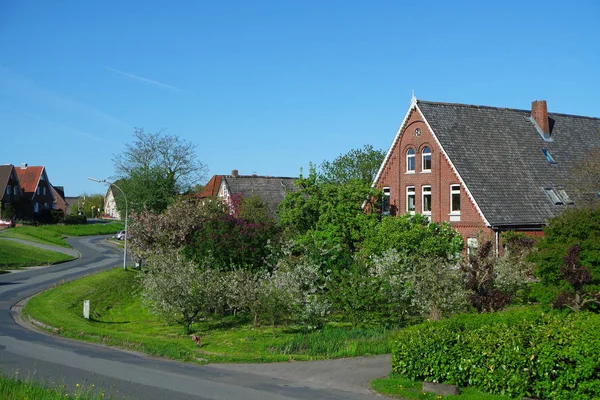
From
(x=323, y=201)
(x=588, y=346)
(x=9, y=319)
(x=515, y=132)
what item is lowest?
(x=9, y=319)

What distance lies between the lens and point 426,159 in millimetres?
43562

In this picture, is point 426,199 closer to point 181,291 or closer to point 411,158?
point 411,158

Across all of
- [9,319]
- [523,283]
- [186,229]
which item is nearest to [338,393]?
[523,283]

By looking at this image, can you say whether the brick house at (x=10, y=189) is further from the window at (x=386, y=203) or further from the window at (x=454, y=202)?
the window at (x=454, y=202)

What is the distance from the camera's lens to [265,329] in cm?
2822

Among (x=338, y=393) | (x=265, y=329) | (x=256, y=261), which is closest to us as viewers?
(x=338, y=393)

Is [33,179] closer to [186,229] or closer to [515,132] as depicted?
[186,229]

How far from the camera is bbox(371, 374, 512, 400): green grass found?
51.2ft

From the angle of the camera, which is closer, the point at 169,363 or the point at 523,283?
the point at 169,363

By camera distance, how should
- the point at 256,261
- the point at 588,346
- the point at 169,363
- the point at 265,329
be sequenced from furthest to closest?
the point at 256,261 → the point at 265,329 → the point at 169,363 → the point at 588,346

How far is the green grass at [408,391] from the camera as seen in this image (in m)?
15.6

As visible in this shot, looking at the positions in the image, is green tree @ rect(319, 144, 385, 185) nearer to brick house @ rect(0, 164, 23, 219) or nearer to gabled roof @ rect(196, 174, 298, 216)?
gabled roof @ rect(196, 174, 298, 216)

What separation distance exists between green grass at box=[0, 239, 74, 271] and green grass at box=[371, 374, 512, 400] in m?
41.5

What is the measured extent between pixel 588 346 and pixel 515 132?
107 feet
